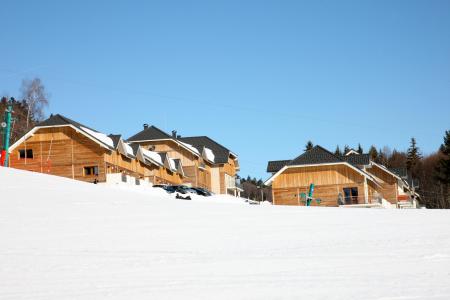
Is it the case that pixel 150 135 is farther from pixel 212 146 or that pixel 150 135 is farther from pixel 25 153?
pixel 25 153

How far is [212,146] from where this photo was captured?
87.9 meters

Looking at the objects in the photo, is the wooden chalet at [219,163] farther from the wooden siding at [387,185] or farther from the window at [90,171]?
the window at [90,171]

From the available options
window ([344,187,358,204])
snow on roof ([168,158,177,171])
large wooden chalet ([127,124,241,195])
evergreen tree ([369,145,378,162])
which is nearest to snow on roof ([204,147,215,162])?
large wooden chalet ([127,124,241,195])

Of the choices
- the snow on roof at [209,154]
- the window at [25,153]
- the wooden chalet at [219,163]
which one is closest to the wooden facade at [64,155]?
the window at [25,153]

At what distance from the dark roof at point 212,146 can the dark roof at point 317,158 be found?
26.9 metres

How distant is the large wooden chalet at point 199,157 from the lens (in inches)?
3022

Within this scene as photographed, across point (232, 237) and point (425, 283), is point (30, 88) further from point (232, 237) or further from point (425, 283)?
point (425, 283)

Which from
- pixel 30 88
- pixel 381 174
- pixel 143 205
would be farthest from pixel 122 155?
pixel 143 205

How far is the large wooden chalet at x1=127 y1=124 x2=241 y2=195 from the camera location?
7675 centimetres

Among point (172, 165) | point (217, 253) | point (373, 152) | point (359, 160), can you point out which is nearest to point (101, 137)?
point (172, 165)

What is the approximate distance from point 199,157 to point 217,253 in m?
65.3

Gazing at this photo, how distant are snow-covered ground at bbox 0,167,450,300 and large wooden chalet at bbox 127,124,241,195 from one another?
51.9 metres

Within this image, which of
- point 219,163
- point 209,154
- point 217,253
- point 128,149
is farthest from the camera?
point 219,163

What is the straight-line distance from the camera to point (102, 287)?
11.0 m
